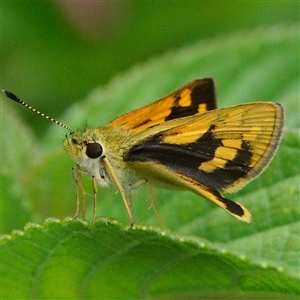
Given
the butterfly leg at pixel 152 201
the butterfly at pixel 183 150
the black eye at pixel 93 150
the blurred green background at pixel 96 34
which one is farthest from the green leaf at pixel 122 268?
the blurred green background at pixel 96 34

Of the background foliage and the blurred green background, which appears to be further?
the blurred green background

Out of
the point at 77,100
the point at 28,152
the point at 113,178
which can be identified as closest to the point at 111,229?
the point at 113,178

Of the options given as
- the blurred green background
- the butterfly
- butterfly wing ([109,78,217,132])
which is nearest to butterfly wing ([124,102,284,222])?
the butterfly

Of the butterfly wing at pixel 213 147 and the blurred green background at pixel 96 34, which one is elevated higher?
the blurred green background at pixel 96 34

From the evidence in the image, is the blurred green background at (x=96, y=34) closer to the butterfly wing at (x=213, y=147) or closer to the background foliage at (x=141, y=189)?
the background foliage at (x=141, y=189)

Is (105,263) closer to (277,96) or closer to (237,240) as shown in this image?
(237,240)

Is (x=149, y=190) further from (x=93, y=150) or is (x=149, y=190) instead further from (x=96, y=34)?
(x=96, y=34)

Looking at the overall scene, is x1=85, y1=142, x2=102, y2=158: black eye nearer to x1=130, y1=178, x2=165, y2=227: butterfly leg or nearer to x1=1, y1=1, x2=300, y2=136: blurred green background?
x1=130, y1=178, x2=165, y2=227: butterfly leg

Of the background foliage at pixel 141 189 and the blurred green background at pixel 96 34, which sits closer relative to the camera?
the background foliage at pixel 141 189
